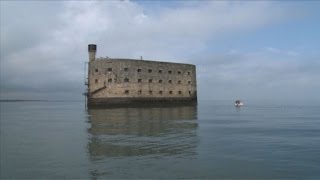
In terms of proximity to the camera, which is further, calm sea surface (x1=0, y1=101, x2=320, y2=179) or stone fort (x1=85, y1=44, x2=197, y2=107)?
stone fort (x1=85, y1=44, x2=197, y2=107)

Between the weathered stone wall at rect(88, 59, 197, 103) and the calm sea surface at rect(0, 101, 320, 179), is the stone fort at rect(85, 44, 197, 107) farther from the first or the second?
the calm sea surface at rect(0, 101, 320, 179)

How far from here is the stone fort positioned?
47.6 m

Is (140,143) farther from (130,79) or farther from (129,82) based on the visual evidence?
(130,79)

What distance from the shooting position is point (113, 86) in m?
47.5

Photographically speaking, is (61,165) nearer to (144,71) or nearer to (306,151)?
(306,151)

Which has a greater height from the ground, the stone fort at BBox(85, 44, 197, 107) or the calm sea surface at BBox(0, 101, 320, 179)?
the stone fort at BBox(85, 44, 197, 107)

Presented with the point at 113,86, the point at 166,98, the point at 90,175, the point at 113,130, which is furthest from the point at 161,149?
the point at 166,98

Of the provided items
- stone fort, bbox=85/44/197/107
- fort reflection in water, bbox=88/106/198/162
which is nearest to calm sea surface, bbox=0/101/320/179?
fort reflection in water, bbox=88/106/198/162

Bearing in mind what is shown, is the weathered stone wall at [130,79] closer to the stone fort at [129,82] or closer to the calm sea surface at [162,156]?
the stone fort at [129,82]

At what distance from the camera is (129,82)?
47.9 meters

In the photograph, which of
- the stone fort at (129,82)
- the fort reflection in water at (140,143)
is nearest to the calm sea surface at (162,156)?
the fort reflection in water at (140,143)

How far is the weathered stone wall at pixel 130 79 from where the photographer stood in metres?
47.6

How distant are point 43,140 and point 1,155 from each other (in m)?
4.58

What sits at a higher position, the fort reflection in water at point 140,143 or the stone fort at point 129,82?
the stone fort at point 129,82
